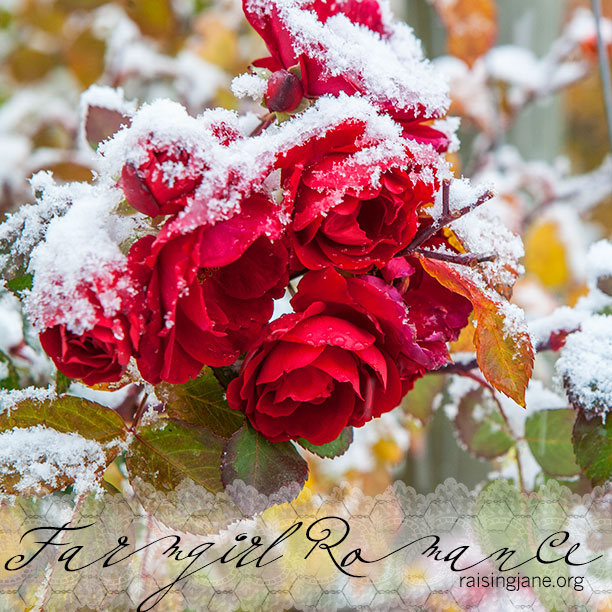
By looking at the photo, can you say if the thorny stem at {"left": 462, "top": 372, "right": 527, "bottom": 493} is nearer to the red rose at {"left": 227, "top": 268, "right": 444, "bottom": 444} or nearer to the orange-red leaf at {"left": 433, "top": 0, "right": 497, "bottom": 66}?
the red rose at {"left": 227, "top": 268, "right": 444, "bottom": 444}

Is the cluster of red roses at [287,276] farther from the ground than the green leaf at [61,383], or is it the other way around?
the cluster of red roses at [287,276]

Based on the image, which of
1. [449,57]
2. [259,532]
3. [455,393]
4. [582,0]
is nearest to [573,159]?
[582,0]

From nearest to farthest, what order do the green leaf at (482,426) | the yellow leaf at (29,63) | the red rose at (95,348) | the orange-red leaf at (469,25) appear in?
the red rose at (95,348)
the green leaf at (482,426)
the orange-red leaf at (469,25)
the yellow leaf at (29,63)

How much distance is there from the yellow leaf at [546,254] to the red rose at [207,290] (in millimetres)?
898

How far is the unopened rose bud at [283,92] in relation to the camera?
0.31 metres

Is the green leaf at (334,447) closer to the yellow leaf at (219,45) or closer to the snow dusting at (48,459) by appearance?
the snow dusting at (48,459)

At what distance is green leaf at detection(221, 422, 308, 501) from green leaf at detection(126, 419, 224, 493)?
2 centimetres

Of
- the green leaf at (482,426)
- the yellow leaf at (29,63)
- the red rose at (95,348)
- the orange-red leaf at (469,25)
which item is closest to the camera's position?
the red rose at (95,348)

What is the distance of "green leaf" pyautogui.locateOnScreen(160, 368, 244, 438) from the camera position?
340 mm

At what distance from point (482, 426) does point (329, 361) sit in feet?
0.88

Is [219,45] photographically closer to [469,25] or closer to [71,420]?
[469,25]

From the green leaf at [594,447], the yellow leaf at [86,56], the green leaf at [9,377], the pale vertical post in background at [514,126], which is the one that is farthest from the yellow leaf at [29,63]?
the green leaf at [594,447]
